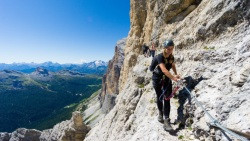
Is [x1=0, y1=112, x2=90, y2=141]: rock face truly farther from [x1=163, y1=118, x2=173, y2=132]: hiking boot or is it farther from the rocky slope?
[x1=163, y1=118, x2=173, y2=132]: hiking boot

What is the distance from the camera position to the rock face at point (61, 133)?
2491 inches

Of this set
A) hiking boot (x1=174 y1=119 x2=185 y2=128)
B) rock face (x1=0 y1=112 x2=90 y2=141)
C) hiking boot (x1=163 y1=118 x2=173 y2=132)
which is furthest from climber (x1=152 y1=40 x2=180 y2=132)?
rock face (x1=0 y1=112 x2=90 y2=141)

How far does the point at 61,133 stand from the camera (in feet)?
224

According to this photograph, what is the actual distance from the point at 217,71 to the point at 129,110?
9.83 meters

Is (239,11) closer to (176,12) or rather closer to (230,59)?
(230,59)

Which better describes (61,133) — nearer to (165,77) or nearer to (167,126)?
(167,126)

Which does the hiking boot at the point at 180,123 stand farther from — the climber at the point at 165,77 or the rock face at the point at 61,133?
the rock face at the point at 61,133

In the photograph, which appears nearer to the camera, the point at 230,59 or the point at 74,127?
the point at 230,59

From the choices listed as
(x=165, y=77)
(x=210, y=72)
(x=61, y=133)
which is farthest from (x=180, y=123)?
(x=61, y=133)

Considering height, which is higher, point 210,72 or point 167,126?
point 210,72

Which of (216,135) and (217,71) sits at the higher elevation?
(217,71)

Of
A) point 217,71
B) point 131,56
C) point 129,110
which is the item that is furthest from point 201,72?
point 131,56

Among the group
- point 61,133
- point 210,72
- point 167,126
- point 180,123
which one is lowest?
point 61,133

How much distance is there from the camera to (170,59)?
1233 cm
